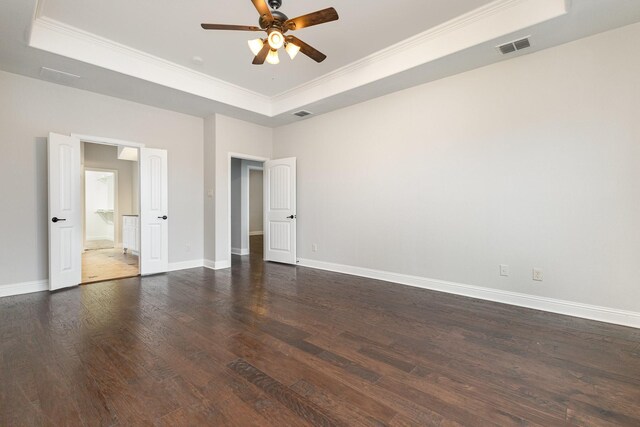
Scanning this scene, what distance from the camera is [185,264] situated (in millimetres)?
5445

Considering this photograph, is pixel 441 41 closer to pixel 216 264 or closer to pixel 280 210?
pixel 280 210

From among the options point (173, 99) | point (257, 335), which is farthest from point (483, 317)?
point (173, 99)

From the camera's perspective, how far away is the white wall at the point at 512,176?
9.55 ft

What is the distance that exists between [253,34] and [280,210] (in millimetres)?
3294

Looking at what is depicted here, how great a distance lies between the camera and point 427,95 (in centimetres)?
414

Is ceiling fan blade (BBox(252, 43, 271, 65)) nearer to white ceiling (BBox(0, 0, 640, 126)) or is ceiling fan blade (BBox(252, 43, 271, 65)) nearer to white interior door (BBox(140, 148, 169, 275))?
white ceiling (BBox(0, 0, 640, 126))

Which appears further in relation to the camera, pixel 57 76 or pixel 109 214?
pixel 109 214

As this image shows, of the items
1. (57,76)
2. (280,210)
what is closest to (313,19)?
(57,76)

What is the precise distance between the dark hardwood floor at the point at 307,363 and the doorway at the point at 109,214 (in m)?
2.06

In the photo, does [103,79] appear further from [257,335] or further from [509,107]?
[509,107]

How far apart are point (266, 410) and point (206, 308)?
1.92 metres

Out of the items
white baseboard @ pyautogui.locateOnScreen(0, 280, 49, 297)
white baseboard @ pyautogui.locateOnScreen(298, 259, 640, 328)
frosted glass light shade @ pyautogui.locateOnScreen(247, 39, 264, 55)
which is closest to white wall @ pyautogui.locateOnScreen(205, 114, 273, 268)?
white baseboard @ pyautogui.locateOnScreen(0, 280, 49, 297)

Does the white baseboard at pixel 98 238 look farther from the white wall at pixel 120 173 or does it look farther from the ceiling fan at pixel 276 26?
the ceiling fan at pixel 276 26

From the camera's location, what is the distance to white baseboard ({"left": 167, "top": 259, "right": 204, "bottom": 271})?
17.3ft
